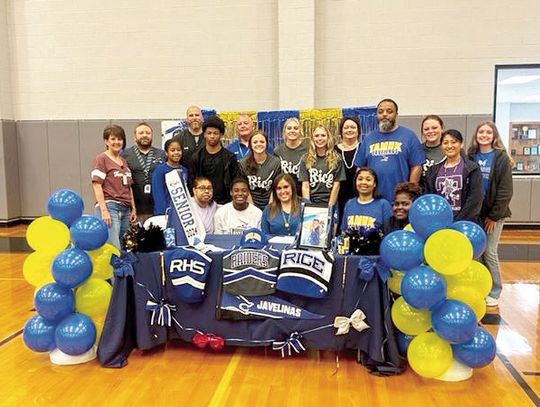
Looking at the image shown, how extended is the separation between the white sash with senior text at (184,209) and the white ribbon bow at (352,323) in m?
1.09

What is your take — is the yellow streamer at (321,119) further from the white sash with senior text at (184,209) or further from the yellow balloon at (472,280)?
the yellow balloon at (472,280)

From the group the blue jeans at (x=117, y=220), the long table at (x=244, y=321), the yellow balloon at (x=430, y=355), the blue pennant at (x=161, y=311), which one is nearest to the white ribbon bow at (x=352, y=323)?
the long table at (x=244, y=321)

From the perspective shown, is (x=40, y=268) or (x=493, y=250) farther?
(x=493, y=250)

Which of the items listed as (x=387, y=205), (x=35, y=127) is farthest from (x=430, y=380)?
(x=35, y=127)

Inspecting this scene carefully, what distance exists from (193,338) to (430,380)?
148 cm

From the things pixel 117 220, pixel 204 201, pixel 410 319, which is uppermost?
pixel 204 201

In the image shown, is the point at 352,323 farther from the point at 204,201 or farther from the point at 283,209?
the point at 204,201

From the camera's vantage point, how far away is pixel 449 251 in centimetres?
258

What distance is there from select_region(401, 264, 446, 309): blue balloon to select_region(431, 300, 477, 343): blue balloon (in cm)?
7


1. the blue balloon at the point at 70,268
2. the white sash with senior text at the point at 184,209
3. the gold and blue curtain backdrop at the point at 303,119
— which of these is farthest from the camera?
the gold and blue curtain backdrop at the point at 303,119

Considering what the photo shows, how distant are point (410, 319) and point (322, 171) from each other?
4.67ft

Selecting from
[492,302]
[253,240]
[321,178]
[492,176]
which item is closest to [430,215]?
[253,240]

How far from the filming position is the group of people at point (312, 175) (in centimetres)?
347

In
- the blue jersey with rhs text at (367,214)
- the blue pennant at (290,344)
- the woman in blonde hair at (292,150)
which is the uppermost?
the woman in blonde hair at (292,150)
